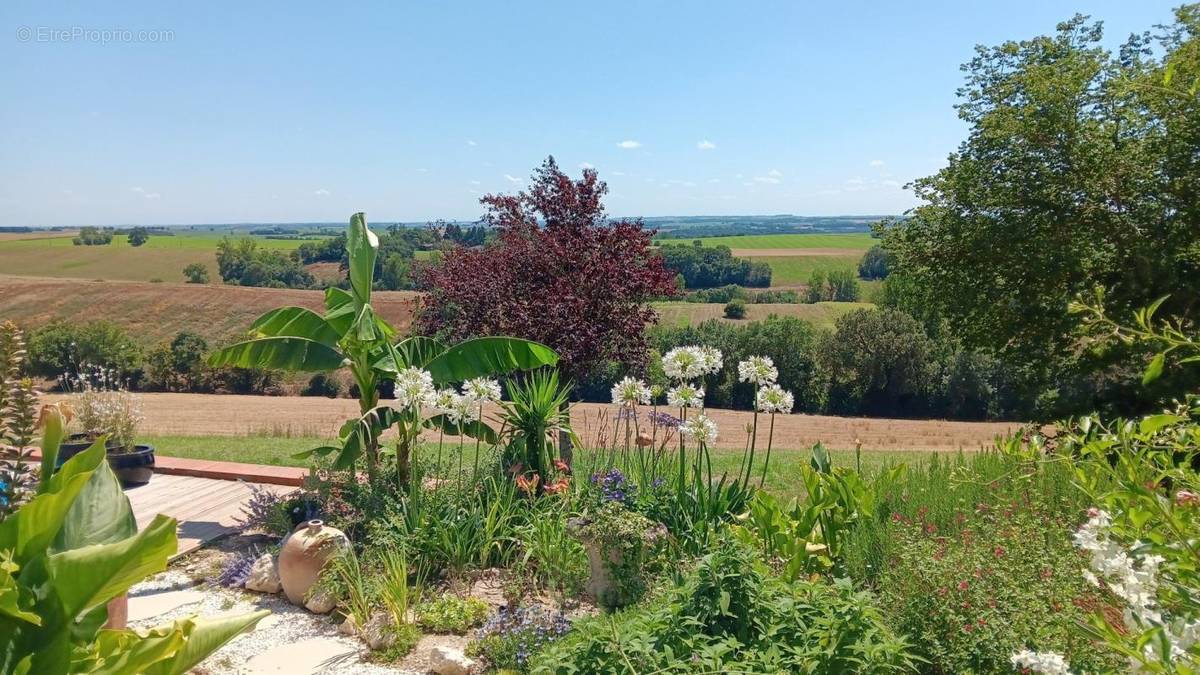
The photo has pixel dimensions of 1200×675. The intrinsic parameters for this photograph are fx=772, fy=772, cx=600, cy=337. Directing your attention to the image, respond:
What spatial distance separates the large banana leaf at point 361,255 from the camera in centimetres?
700

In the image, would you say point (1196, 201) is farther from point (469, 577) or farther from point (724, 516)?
point (469, 577)

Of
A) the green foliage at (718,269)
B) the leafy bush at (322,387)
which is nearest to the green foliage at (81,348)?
the leafy bush at (322,387)

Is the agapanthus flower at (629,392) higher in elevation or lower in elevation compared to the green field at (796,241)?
higher

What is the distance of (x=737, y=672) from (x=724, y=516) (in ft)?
Result: 10.5

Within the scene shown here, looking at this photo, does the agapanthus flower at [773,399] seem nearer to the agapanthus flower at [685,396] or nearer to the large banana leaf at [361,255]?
the agapanthus flower at [685,396]

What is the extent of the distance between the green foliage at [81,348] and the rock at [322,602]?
3879 cm

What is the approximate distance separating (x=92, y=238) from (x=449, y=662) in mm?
126156

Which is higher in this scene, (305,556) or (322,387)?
(305,556)

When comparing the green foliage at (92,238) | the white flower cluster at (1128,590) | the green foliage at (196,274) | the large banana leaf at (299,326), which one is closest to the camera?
the white flower cluster at (1128,590)

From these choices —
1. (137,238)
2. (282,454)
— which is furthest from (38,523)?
(137,238)

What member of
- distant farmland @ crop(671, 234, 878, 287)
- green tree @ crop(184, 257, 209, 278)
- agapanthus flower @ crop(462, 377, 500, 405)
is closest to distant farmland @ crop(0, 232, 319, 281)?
green tree @ crop(184, 257, 209, 278)

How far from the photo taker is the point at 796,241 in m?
136

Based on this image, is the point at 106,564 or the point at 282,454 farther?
the point at 282,454

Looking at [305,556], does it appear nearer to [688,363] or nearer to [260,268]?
[688,363]
